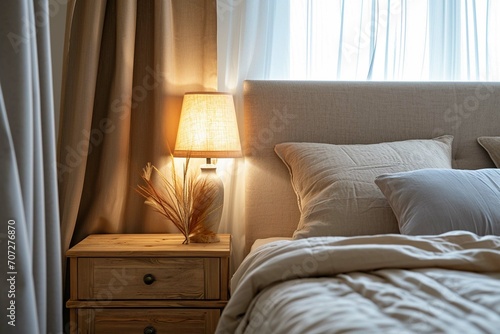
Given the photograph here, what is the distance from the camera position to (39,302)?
2.04 m

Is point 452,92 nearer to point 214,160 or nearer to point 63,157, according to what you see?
point 214,160

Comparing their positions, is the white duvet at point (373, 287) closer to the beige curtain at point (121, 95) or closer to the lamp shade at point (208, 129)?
the lamp shade at point (208, 129)

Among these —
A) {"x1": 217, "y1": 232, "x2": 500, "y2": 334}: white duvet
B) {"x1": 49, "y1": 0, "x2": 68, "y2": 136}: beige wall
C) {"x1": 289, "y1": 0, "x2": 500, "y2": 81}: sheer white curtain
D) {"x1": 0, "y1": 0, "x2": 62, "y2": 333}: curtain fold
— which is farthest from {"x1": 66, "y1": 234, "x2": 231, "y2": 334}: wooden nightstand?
{"x1": 289, "y1": 0, "x2": 500, "y2": 81}: sheer white curtain

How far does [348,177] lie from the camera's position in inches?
102

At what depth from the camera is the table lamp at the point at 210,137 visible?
268cm

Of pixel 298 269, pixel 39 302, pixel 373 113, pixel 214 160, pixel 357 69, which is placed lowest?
pixel 39 302

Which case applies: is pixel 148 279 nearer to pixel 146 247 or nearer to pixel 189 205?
pixel 146 247

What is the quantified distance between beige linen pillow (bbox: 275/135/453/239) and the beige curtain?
54 cm

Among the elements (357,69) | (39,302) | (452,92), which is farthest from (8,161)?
(452,92)

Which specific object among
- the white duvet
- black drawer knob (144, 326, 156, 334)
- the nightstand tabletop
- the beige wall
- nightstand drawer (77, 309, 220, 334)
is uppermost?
the beige wall

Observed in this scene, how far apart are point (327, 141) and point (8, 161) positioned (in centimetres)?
151

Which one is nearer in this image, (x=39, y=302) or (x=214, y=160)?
(x=39, y=302)

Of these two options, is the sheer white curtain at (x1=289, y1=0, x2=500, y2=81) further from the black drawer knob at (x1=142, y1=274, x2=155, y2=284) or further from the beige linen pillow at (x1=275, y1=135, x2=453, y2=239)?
the black drawer knob at (x1=142, y1=274, x2=155, y2=284)

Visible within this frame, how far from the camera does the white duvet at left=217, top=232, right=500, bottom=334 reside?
139cm
